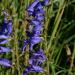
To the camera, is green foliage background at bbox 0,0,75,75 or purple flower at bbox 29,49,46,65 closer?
green foliage background at bbox 0,0,75,75

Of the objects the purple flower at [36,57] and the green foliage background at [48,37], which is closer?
the green foliage background at [48,37]

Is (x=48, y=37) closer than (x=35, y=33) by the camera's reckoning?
No

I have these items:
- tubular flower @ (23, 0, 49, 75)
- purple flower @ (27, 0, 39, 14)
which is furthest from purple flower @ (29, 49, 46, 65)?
Answer: purple flower @ (27, 0, 39, 14)

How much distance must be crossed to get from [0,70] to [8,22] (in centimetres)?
26

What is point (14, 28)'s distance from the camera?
0.90 meters

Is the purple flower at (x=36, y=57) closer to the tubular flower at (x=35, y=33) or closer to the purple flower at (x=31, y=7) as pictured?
the tubular flower at (x=35, y=33)

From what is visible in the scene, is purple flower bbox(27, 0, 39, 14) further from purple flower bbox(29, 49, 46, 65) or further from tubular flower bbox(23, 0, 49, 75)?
purple flower bbox(29, 49, 46, 65)

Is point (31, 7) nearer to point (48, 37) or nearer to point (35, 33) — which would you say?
point (35, 33)

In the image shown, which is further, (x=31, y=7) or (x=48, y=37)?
(x=48, y=37)

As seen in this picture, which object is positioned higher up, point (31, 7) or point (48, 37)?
point (31, 7)

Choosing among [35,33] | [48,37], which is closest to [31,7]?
[35,33]

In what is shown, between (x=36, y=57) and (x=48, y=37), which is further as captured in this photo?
(x=48, y=37)

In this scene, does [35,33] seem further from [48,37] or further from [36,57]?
[48,37]

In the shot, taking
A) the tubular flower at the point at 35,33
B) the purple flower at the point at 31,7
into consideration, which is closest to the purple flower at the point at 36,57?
the tubular flower at the point at 35,33
